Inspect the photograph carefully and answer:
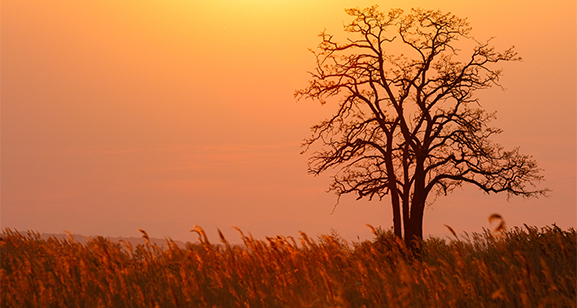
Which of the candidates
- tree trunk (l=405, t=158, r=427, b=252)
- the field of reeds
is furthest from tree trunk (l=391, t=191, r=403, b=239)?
the field of reeds

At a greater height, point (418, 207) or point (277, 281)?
point (418, 207)

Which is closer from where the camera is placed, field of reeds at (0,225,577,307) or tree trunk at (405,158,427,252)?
field of reeds at (0,225,577,307)

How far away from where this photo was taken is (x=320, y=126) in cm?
2097

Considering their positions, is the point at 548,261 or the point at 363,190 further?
the point at 363,190

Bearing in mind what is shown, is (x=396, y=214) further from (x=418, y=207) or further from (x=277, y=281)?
(x=277, y=281)

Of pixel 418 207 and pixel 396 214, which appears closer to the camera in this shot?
pixel 396 214

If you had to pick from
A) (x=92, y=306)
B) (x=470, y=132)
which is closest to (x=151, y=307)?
(x=92, y=306)

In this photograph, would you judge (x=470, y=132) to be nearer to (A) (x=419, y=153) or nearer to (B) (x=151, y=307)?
(A) (x=419, y=153)

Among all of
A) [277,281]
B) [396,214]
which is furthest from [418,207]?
[277,281]

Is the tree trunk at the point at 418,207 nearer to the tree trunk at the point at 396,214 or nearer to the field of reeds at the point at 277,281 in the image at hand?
the tree trunk at the point at 396,214

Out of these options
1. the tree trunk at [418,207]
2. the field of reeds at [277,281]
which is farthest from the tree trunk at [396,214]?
the field of reeds at [277,281]

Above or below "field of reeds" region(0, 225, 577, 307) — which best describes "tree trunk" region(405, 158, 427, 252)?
above

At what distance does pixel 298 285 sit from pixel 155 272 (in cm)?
296

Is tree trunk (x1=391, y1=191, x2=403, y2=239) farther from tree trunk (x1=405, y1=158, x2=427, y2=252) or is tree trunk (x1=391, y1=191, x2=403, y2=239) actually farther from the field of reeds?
the field of reeds
